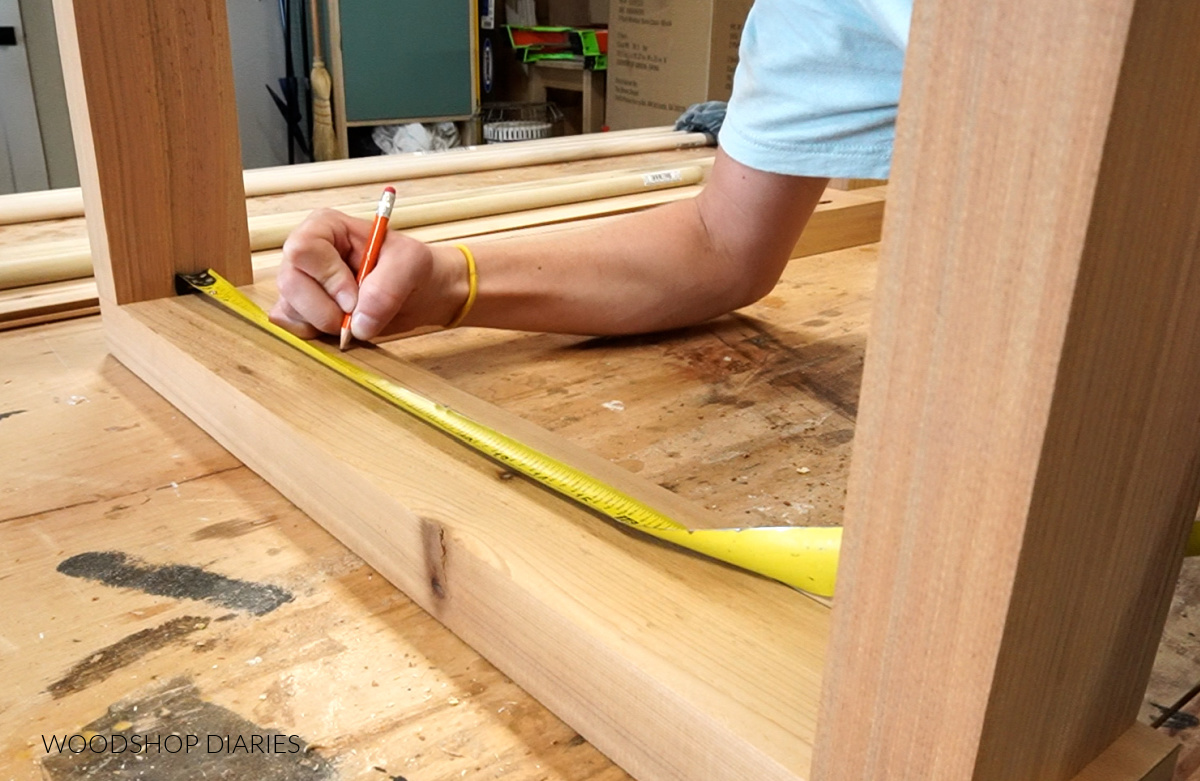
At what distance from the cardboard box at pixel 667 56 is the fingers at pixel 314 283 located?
247cm

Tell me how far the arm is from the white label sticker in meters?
0.56

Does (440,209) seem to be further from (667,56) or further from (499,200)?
(667,56)

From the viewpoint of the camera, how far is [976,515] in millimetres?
308

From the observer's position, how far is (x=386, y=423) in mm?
751

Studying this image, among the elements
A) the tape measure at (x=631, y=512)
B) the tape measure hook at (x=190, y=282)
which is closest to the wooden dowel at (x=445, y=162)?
the tape measure hook at (x=190, y=282)

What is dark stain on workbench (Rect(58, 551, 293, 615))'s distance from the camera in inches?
25.0

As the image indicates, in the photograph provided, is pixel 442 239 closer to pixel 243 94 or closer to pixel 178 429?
pixel 178 429

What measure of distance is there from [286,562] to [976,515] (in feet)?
1.67

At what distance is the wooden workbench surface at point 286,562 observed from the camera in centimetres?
53

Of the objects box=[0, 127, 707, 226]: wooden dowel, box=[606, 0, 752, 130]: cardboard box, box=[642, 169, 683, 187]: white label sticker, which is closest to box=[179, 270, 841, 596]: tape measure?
box=[0, 127, 707, 226]: wooden dowel

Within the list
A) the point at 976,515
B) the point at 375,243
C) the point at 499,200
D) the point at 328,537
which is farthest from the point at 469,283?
the point at 976,515

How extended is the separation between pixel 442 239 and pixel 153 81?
0.50 meters

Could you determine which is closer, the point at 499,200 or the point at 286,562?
the point at 286,562

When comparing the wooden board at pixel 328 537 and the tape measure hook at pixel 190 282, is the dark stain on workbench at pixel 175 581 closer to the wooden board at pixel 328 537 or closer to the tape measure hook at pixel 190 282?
the wooden board at pixel 328 537
